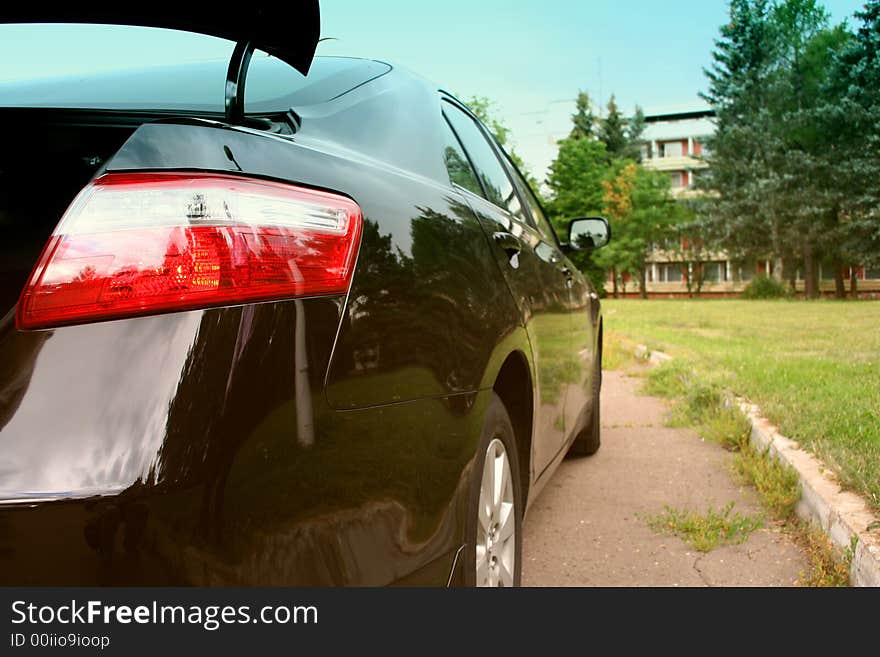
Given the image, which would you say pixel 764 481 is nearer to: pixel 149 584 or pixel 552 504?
pixel 552 504

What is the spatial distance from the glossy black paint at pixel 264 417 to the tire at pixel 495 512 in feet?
0.38

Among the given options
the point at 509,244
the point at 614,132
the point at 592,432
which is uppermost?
the point at 614,132

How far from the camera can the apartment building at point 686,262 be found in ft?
129

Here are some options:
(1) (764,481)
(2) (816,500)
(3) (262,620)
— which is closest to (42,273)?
(3) (262,620)

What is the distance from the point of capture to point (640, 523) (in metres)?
3.73

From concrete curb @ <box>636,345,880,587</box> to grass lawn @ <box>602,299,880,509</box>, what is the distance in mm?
55

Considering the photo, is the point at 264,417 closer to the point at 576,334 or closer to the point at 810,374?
the point at 576,334

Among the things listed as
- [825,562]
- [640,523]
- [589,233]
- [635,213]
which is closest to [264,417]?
[825,562]

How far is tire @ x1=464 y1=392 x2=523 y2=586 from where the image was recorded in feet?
6.42

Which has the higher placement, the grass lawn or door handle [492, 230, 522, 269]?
door handle [492, 230, 522, 269]

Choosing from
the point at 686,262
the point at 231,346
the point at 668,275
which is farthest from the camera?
the point at 668,275

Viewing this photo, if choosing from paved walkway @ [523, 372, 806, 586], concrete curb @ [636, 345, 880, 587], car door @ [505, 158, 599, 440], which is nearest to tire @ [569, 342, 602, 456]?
paved walkway @ [523, 372, 806, 586]

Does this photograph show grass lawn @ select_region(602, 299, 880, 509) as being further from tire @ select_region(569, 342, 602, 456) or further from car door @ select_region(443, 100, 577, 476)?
car door @ select_region(443, 100, 577, 476)

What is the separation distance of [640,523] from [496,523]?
167 centimetres
